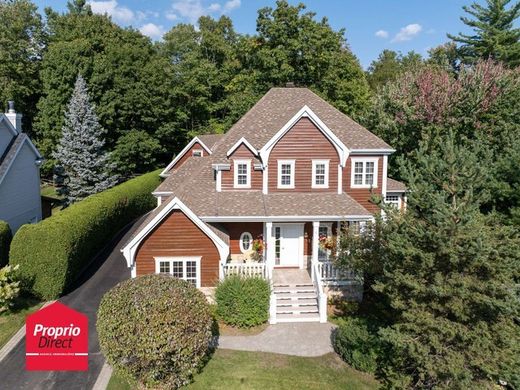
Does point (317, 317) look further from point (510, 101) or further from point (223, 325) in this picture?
point (510, 101)

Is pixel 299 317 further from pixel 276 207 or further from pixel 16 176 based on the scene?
pixel 16 176

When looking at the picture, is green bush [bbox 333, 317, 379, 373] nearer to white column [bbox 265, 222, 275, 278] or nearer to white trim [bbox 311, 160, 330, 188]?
white column [bbox 265, 222, 275, 278]

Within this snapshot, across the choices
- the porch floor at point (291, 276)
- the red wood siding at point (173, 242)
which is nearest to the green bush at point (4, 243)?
the red wood siding at point (173, 242)

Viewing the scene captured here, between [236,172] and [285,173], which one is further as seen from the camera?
[236,172]

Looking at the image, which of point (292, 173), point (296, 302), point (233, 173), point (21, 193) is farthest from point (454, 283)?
point (21, 193)

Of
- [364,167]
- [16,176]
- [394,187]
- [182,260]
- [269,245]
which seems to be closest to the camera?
[182,260]

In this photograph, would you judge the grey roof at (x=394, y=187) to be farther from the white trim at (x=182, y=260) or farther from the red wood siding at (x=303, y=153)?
the white trim at (x=182, y=260)
